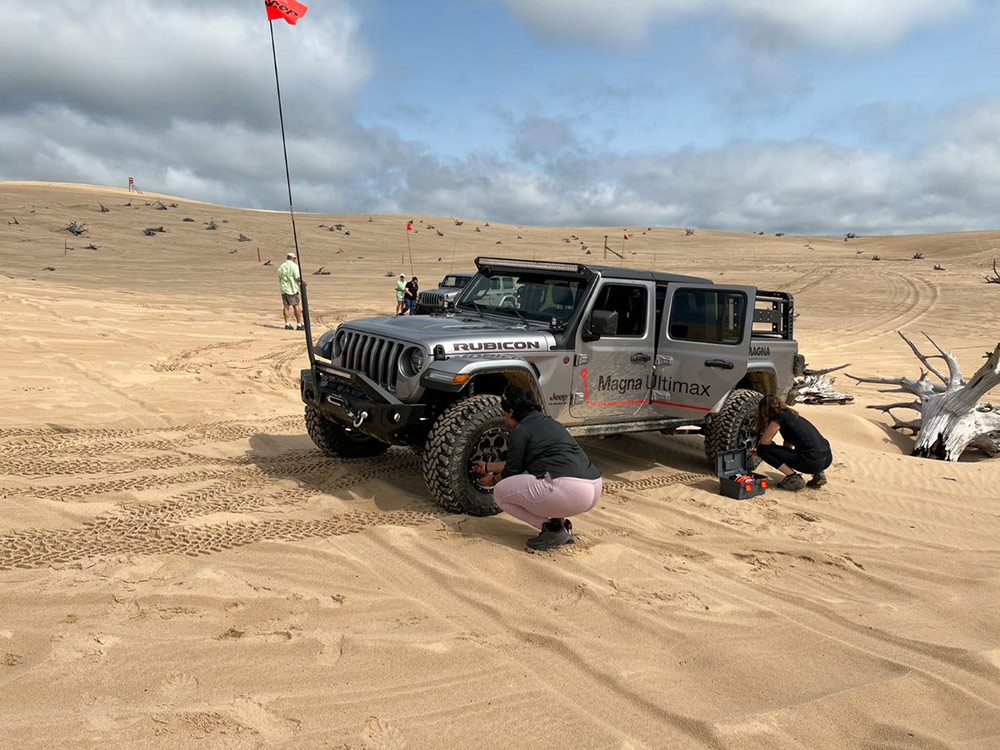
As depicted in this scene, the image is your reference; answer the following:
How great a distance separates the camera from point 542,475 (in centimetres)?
475

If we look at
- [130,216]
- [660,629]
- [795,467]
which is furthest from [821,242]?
[660,629]

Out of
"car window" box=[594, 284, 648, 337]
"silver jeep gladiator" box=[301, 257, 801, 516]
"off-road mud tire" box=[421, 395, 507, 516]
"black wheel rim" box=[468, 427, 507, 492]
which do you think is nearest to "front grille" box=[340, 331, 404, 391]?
"silver jeep gladiator" box=[301, 257, 801, 516]

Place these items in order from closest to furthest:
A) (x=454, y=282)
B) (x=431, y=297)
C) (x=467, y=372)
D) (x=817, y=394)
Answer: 1. (x=467, y=372)
2. (x=817, y=394)
3. (x=431, y=297)
4. (x=454, y=282)

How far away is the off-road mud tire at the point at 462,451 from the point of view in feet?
16.9

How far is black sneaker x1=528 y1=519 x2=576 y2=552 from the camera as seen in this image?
4840 millimetres

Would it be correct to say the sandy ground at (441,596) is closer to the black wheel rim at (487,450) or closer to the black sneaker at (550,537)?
the black sneaker at (550,537)

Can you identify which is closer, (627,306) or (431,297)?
(627,306)

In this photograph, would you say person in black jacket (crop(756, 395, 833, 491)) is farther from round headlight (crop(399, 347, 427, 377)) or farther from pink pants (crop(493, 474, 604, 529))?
round headlight (crop(399, 347, 427, 377))

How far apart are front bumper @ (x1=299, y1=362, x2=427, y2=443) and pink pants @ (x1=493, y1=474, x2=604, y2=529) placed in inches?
35.0

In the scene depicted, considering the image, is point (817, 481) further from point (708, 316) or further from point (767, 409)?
point (708, 316)

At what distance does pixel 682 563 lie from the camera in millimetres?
4832

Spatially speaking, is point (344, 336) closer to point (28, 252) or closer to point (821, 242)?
point (28, 252)

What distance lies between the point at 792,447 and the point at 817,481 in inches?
14.8

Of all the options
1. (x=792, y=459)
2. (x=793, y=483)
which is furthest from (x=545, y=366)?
(x=793, y=483)
